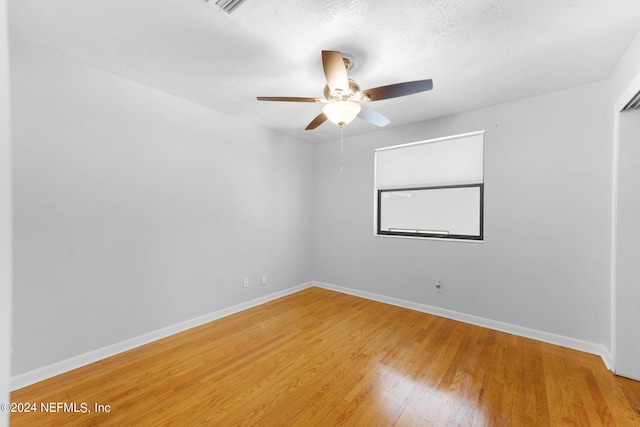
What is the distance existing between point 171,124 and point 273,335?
2.38 meters

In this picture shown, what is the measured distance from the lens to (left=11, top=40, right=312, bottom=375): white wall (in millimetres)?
1942

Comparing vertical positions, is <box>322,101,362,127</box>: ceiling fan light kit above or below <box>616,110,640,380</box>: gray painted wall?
above

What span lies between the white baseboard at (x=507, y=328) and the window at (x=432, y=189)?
0.88 m

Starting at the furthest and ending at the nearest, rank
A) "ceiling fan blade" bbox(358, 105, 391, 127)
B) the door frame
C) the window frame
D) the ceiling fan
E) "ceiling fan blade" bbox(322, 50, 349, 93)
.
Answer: the window frame
"ceiling fan blade" bbox(358, 105, 391, 127)
the door frame
the ceiling fan
"ceiling fan blade" bbox(322, 50, 349, 93)

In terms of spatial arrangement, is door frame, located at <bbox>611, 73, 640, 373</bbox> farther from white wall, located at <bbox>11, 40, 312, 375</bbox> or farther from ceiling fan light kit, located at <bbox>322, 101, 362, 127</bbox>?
white wall, located at <bbox>11, 40, 312, 375</bbox>

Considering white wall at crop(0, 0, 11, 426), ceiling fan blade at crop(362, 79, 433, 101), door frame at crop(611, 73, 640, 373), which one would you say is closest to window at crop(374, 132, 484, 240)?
door frame at crop(611, 73, 640, 373)

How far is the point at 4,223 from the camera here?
1.33 feet

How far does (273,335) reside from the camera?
8.82 feet

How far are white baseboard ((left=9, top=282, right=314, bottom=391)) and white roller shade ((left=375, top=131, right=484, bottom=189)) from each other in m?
2.60

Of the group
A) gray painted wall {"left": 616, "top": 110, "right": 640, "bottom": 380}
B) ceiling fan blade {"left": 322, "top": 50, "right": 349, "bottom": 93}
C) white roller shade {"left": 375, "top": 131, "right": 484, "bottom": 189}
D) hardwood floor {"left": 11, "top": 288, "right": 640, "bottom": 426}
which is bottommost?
hardwood floor {"left": 11, "top": 288, "right": 640, "bottom": 426}

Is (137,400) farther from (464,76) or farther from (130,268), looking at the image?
(464,76)

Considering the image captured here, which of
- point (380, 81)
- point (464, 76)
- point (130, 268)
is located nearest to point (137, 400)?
point (130, 268)

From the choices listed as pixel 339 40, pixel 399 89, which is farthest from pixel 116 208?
pixel 399 89

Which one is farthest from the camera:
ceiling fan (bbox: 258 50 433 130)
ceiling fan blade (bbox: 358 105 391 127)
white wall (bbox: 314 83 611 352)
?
white wall (bbox: 314 83 611 352)
